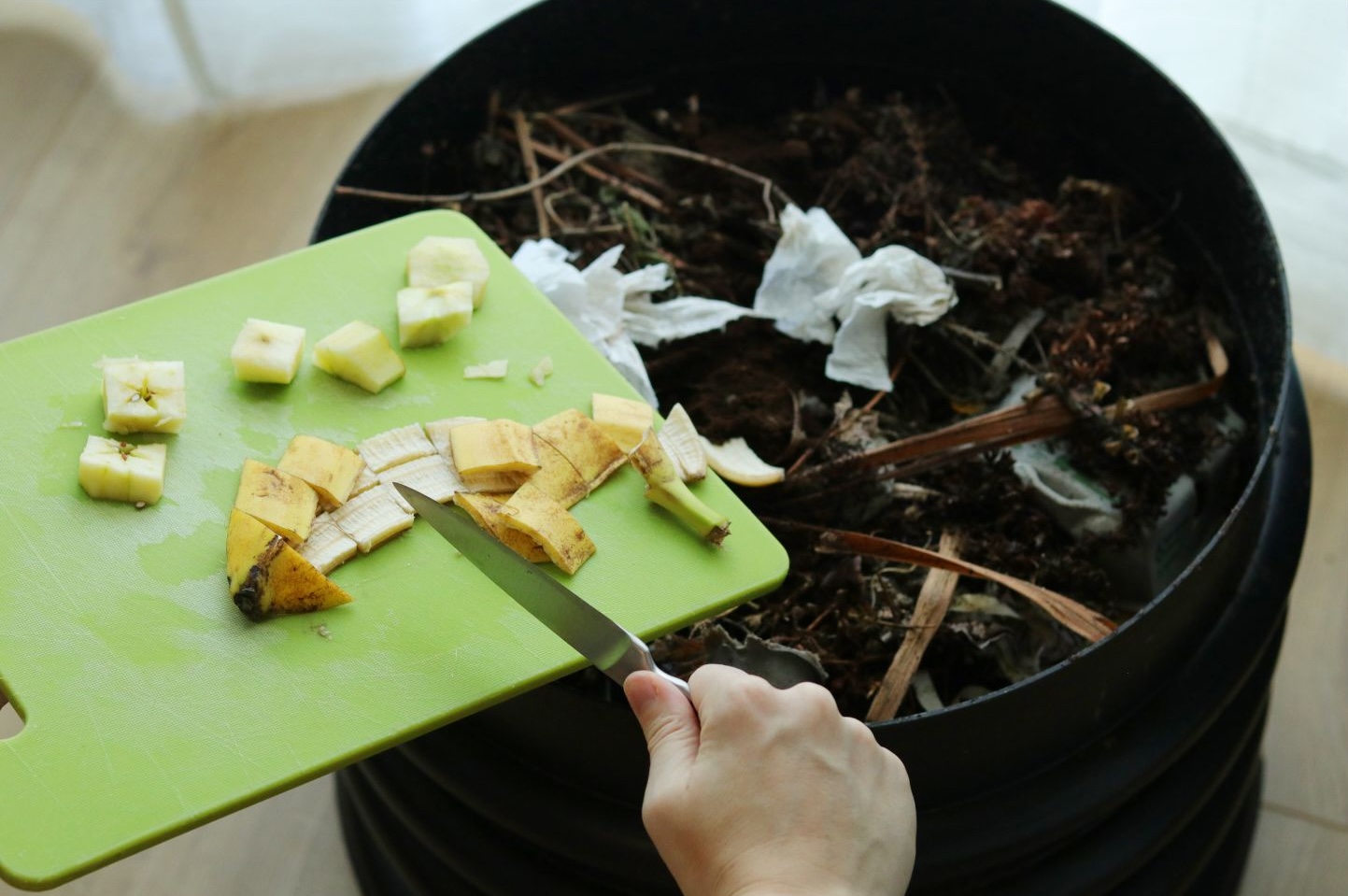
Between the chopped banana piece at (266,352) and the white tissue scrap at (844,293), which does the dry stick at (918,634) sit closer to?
the white tissue scrap at (844,293)

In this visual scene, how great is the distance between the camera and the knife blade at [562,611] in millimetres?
974

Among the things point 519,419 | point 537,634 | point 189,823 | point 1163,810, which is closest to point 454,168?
point 519,419

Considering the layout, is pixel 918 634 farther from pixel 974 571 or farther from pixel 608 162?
pixel 608 162

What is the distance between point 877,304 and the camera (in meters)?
1.38

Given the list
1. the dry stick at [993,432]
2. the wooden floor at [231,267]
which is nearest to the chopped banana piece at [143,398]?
the dry stick at [993,432]

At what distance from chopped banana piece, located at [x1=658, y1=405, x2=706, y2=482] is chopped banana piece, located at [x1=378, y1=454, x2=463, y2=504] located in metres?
0.19

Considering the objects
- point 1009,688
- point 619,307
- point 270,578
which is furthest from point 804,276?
point 270,578

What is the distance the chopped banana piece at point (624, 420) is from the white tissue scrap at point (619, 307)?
183 mm

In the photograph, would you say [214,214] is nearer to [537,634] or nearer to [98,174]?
[98,174]

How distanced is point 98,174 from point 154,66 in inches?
10.7

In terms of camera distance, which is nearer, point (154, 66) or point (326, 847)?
point (326, 847)

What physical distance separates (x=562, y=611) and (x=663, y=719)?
0.38ft

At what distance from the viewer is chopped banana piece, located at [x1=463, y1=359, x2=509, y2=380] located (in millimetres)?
1223

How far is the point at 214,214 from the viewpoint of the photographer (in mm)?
2322
